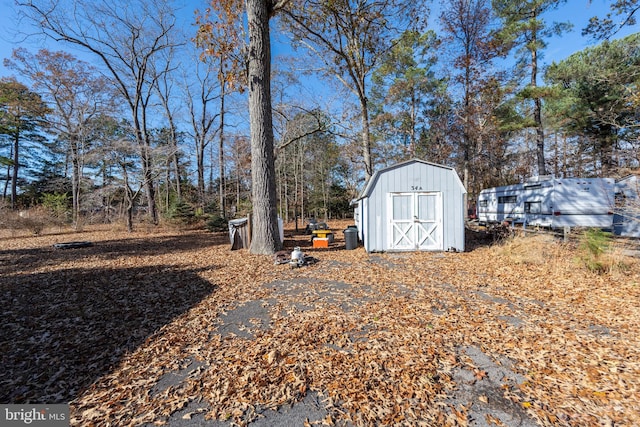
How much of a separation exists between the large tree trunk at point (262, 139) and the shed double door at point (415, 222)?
13.2 ft

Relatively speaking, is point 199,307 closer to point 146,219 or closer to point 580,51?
point 146,219

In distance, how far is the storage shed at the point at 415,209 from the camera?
8430mm

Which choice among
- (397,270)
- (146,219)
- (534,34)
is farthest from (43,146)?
(534,34)

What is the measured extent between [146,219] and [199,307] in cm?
1512

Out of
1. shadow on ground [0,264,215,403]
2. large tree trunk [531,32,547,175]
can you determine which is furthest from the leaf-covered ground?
large tree trunk [531,32,547,175]

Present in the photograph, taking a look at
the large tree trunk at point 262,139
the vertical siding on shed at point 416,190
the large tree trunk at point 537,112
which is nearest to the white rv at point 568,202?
the large tree trunk at point 537,112

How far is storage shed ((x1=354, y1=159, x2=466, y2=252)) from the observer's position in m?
8.43

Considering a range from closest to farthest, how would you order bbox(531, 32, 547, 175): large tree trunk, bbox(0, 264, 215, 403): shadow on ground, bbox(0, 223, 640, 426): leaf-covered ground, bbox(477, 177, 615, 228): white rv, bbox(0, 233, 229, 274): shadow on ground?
bbox(0, 223, 640, 426): leaf-covered ground, bbox(0, 264, 215, 403): shadow on ground, bbox(0, 233, 229, 274): shadow on ground, bbox(477, 177, 615, 228): white rv, bbox(531, 32, 547, 175): large tree trunk

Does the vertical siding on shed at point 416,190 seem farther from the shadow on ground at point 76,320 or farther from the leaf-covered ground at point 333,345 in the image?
the shadow on ground at point 76,320

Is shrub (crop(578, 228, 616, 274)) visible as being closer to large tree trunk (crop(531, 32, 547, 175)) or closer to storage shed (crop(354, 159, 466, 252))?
storage shed (crop(354, 159, 466, 252))

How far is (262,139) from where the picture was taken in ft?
26.2

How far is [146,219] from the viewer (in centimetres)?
1614

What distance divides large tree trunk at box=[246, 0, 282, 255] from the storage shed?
3.30 m

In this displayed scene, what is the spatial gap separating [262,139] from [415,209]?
5.54 metres
